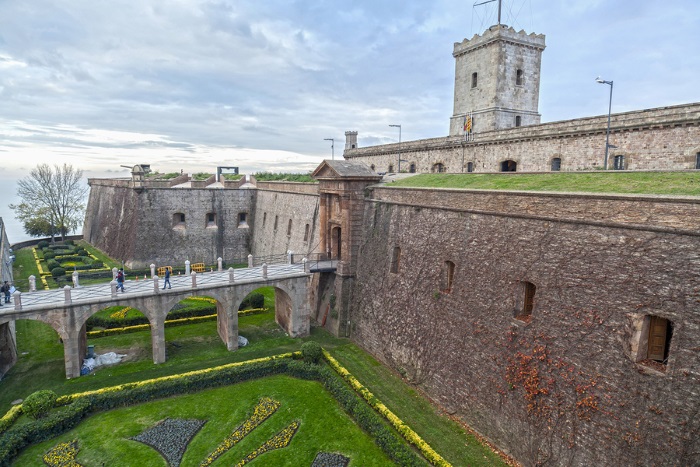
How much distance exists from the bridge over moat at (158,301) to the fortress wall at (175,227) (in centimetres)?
1615

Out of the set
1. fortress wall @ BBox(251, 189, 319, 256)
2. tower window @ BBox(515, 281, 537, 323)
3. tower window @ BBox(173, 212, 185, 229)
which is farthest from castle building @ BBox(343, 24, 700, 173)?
tower window @ BBox(173, 212, 185, 229)

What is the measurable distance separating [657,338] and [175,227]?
3640cm

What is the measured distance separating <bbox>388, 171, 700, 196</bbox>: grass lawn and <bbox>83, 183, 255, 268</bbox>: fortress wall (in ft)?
83.6

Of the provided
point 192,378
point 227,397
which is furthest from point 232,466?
point 192,378

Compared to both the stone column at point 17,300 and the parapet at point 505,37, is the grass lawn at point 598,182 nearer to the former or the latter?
the parapet at point 505,37

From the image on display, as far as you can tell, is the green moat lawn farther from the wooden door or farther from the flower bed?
the wooden door

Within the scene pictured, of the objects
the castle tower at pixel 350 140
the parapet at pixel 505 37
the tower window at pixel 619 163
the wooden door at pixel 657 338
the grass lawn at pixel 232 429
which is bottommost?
the grass lawn at pixel 232 429

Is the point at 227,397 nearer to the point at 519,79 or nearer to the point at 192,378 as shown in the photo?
the point at 192,378

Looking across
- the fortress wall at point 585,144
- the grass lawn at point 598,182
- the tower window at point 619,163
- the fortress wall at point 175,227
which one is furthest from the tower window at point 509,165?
the fortress wall at point 175,227

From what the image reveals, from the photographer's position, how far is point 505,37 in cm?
3158

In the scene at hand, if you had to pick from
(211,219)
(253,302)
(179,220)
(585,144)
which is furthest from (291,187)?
(585,144)

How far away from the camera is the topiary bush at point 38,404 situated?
50.9ft

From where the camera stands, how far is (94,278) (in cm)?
3447

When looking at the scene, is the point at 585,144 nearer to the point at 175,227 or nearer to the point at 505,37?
the point at 505,37
